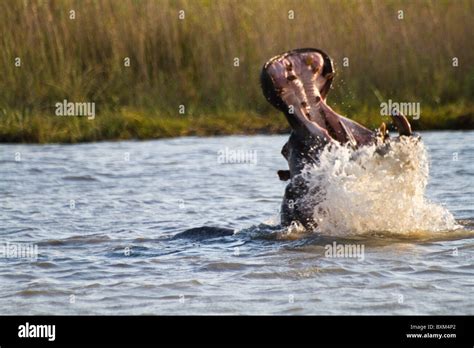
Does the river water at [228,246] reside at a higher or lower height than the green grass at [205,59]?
lower

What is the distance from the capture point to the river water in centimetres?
631

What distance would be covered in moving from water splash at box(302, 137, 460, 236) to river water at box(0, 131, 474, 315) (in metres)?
0.01

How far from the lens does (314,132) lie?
22.7 ft

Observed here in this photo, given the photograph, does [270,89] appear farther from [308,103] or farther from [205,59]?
[205,59]
